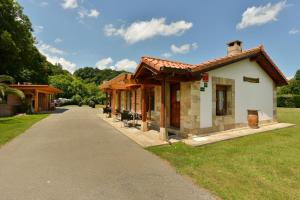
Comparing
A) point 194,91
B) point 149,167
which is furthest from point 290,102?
point 149,167

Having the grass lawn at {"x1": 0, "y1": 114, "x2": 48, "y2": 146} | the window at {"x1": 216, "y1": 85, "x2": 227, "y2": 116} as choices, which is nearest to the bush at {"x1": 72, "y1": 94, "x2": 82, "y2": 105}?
the grass lawn at {"x1": 0, "y1": 114, "x2": 48, "y2": 146}

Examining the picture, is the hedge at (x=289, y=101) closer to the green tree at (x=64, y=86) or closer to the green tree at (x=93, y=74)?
the green tree at (x=64, y=86)

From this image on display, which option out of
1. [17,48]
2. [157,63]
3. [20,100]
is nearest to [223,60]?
[157,63]

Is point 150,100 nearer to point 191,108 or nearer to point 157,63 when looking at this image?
point 191,108

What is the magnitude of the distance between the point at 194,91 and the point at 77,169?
17.9 feet

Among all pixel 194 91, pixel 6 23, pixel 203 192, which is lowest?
pixel 203 192

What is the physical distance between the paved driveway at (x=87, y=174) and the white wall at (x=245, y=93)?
12.4 ft

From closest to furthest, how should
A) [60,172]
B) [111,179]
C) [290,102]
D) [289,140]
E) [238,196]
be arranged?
1. [238,196]
2. [111,179]
3. [60,172]
4. [289,140]
5. [290,102]

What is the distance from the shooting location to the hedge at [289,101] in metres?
32.4

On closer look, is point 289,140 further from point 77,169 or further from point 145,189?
point 77,169

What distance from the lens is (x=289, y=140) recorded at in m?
7.77

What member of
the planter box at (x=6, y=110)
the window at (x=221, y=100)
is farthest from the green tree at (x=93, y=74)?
the window at (x=221, y=100)

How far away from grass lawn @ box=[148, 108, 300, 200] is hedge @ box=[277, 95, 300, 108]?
31.3 metres

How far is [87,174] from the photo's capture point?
176 inches
